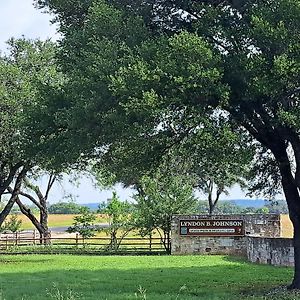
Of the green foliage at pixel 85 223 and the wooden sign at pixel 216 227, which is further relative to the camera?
the green foliage at pixel 85 223

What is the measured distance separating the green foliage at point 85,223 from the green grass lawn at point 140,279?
918cm

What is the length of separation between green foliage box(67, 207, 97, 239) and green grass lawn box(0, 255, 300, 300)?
918 cm

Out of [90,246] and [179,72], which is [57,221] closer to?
[90,246]

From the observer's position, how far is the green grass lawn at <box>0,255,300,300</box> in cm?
1548

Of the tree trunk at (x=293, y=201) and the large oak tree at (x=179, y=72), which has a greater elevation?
the large oak tree at (x=179, y=72)

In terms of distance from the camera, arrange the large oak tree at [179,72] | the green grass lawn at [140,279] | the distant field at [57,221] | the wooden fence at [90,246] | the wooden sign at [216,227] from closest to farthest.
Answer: the large oak tree at [179,72] < the green grass lawn at [140,279] < the wooden sign at [216,227] < the wooden fence at [90,246] < the distant field at [57,221]

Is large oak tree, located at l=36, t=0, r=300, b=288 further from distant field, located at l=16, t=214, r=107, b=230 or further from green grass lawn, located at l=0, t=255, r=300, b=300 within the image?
distant field, located at l=16, t=214, r=107, b=230

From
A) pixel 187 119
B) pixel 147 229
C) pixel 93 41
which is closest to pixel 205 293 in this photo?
pixel 187 119

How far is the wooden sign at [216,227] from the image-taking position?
32812 mm

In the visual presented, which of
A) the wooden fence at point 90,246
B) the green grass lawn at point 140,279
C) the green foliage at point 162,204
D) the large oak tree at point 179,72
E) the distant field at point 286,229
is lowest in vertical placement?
the green grass lawn at point 140,279

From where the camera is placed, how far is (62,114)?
15.0 m

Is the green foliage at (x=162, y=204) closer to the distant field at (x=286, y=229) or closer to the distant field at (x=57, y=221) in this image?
the distant field at (x=286, y=229)

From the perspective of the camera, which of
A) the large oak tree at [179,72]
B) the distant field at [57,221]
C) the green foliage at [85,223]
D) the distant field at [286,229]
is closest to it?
the large oak tree at [179,72]

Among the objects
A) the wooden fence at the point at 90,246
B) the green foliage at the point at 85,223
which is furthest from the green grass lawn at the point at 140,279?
the green foliage at the point at 85,223
